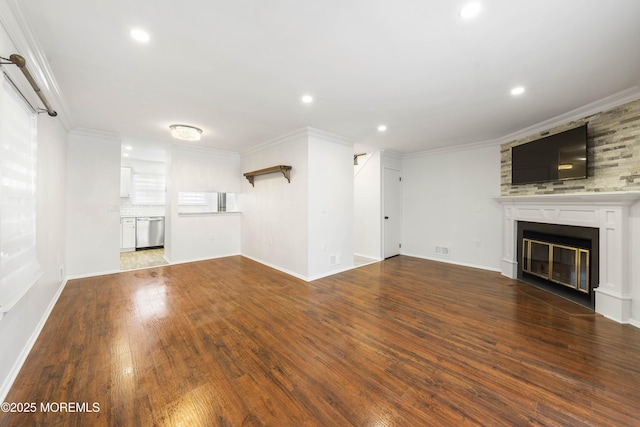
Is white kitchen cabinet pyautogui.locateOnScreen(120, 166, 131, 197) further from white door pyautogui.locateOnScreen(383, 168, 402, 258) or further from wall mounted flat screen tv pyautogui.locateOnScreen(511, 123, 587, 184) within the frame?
wall mounted flat screen tv pyautogui.locateOnScreen(511, 123, 587, 184)

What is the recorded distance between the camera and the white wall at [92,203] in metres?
4.21

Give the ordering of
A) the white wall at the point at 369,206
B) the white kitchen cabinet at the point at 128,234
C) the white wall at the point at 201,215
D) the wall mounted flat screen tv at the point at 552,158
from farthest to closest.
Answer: the white kitchen cabinet at the point at 128,234
the white wall at the point at 369,206
the white wall at the point at 201,215
the wall mounted flat screen tv at the point at 552,158

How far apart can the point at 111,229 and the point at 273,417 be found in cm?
478

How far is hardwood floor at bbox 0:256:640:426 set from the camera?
1533mm

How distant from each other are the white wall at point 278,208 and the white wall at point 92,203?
244cm

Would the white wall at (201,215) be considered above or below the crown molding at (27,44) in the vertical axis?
below

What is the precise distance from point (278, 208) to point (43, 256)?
313cm

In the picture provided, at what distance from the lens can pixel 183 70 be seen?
7.73 feet

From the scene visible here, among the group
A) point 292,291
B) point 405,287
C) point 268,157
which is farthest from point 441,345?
point 268,157

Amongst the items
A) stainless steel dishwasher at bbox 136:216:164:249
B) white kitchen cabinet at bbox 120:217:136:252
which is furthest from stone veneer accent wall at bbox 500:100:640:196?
white kitchen cabinet at bbox 120:217:136:252

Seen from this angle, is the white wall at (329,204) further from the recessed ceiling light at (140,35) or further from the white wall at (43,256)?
the white wall at (43,256)

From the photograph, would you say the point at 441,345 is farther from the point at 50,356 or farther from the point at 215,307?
the point at 50,356

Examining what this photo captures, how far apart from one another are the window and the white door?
538cm

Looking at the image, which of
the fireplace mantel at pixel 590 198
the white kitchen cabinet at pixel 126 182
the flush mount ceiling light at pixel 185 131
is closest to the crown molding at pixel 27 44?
the flush mount ceiling light at pixel 185 131
